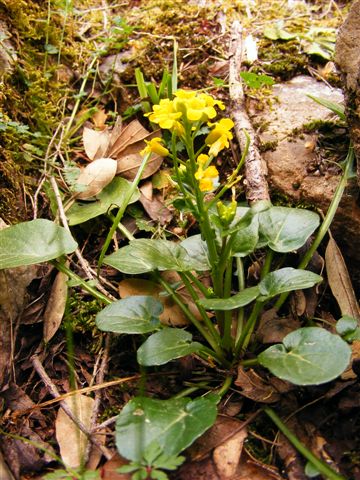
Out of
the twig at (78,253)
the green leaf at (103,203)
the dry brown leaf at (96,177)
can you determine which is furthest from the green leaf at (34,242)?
the dry brown leaf at (96,177)

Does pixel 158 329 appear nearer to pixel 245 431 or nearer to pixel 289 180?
pixel 245 431

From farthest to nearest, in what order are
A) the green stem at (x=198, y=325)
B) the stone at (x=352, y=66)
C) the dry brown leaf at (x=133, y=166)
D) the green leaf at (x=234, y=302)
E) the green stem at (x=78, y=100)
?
the green stem at (x=78, y=100) < the dry brown leaf at (x=133, y=166) < the stone at (x=352, y=66) < the green stem at (x=198, y=325) < the green leaf at (x=234, y=302)

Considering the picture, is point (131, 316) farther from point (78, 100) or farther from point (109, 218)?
point (78, 100)

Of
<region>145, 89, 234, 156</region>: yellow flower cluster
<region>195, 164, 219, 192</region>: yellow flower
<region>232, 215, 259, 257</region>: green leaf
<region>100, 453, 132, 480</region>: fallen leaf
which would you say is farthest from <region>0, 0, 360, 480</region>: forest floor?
<region>145, 89, 234, 156</region>: yellow flower cluster

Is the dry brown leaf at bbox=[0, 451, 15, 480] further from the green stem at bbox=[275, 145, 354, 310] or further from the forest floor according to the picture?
the green stem at bbox=[275, 145, 354, 310]

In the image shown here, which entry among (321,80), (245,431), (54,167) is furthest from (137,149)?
(245,431)

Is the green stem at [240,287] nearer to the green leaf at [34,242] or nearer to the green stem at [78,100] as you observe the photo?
the green leaf at [34,242]

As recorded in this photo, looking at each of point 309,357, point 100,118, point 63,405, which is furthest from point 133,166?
→ point 309,357
